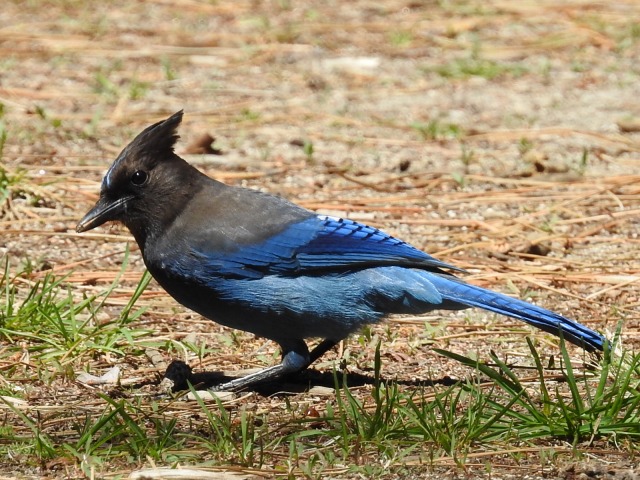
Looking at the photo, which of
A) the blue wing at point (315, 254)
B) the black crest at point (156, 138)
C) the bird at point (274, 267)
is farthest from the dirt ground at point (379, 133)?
the black crest at point (156, 138)

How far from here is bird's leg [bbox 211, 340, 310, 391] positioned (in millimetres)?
3738

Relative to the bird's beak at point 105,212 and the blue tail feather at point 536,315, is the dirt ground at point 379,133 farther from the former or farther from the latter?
the bird's beak at point 105,212

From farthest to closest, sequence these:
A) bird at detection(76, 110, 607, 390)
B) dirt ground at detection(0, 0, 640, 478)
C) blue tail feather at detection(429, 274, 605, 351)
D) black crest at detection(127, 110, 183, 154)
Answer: dirt ground at detection(0, 0, 640, 478)
black crest at detection(127, 110, 183, 154)
bird at detection(76, 110, 607, 390)
blue tail feather at detection(429, 274, 605, 351)

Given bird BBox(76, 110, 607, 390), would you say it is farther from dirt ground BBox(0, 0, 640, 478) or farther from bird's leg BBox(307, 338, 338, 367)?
dirt ground BBox(0, 0, 640, 478)

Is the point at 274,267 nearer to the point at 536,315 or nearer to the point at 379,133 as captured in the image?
the point at 536,315

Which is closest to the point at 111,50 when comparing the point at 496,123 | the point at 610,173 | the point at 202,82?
the point at 202,82

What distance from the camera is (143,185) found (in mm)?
4055

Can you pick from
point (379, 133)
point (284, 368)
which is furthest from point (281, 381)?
point (379, 133)

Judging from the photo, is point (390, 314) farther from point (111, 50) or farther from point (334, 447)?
point (111, 50)

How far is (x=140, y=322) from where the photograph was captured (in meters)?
4.39

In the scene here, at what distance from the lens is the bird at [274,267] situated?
3.78 m

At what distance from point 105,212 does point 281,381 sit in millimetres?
829

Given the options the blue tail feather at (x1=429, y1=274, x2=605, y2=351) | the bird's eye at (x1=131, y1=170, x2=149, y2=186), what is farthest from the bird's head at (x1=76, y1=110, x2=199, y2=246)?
the blue tail feather at (x1=429, y1=274, x2=605, y2=351)

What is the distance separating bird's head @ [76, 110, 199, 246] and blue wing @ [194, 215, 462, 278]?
0.29 m
